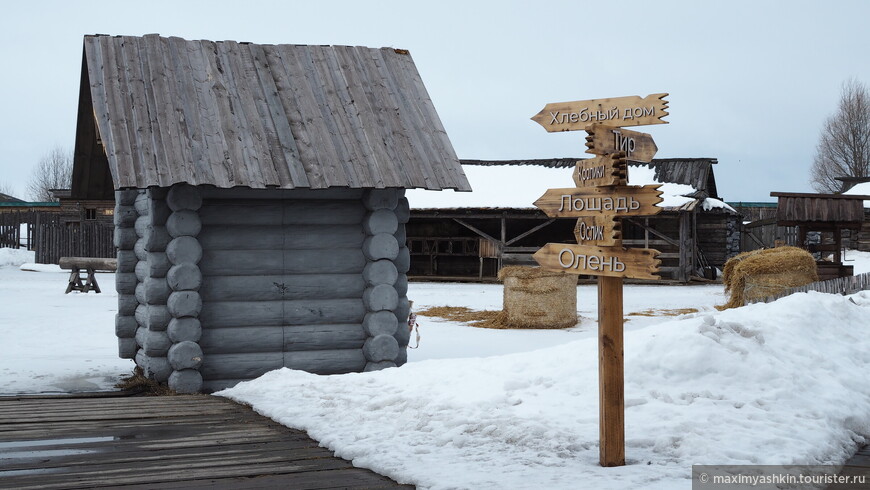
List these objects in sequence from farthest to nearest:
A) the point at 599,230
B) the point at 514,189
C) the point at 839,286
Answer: the point at 514,189 < the point at 839,286 < the point at 599,230

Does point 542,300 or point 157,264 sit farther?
point 542,300

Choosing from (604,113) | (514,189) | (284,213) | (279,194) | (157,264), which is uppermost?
(514,189)

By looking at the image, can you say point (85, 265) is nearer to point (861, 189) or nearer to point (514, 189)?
point (514, 189)

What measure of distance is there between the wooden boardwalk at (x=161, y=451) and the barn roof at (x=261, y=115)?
2.65 m

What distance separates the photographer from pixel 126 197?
11375 millimetres

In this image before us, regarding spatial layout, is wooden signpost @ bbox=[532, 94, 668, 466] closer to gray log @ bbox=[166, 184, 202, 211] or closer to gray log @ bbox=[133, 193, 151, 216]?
gray log @ bbox=[166, 184, 202, 211]

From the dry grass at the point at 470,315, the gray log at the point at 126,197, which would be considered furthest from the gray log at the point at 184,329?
the dry grass at the point at 470,315

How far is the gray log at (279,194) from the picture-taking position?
959 cm

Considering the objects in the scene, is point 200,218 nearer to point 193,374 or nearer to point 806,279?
point 193,374

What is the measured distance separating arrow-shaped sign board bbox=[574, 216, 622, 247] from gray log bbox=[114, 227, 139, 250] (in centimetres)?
764

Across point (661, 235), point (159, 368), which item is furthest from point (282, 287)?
point (661, 235)

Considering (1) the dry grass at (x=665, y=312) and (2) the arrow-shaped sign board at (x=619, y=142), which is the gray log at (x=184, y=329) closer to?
(2) the arrow-shaped sign board at (x=619, y=142)

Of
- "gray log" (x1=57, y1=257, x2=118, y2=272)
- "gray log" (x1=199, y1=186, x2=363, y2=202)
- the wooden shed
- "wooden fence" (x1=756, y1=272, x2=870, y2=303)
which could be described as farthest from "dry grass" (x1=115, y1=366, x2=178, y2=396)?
the wooden shed

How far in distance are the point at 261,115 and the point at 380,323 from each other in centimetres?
281
